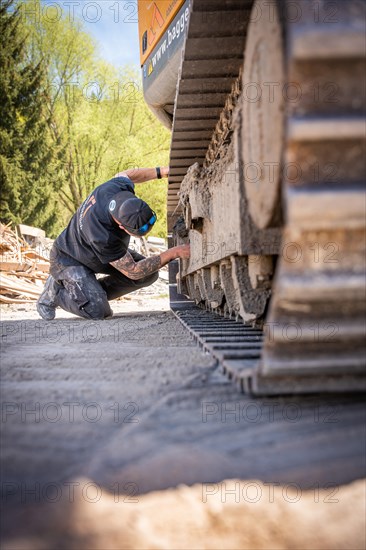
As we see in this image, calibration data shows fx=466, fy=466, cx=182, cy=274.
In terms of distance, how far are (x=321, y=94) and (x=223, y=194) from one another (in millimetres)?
1811

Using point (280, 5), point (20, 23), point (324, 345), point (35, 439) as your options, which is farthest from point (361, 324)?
point (20, 23)

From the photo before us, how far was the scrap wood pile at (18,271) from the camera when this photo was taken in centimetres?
958

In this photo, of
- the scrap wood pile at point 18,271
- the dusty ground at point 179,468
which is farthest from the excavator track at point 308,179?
the scrap wood pile at point 18,271

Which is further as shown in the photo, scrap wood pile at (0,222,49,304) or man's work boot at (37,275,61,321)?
scrap wood pile at (0,222,49,304)

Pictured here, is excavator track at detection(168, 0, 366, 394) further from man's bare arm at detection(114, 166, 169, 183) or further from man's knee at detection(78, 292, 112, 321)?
man's knee at detection(78, 292, 112, 321)

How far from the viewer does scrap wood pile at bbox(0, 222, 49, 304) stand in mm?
9578

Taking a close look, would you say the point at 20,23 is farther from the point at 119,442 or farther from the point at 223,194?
the point at 119,442

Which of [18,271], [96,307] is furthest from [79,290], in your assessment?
[18,271]

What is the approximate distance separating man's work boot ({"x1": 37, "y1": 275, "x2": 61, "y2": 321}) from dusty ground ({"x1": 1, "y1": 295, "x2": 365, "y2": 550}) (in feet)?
13.4

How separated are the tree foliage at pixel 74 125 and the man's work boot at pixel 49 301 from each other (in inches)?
466

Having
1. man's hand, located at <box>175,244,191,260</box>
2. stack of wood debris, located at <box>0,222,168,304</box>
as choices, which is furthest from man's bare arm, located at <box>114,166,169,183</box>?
stack of wood debris, located at <box>0,222,168,304</box>

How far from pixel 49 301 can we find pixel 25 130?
1948 cm

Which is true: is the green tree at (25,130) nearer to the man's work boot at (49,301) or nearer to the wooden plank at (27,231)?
the wooden plank at (27,231)

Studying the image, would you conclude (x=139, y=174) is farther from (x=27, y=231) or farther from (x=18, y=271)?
(x=27, y=231)
